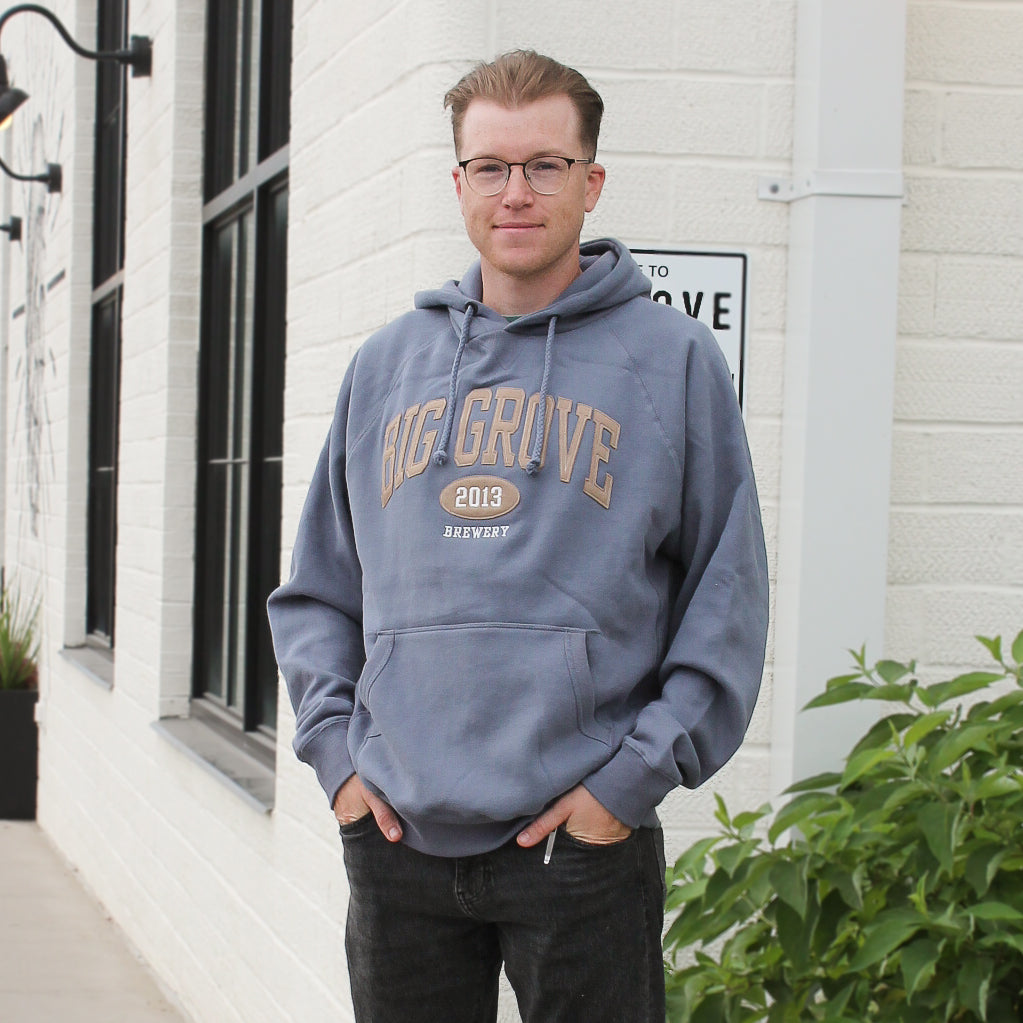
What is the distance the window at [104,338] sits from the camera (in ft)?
22.4

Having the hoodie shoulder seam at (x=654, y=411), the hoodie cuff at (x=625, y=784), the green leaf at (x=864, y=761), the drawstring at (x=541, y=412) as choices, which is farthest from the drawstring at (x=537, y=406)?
the green leaf at (x=864, y=761)

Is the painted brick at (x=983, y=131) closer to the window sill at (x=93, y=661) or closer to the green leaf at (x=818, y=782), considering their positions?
the green leaf at (x=818, y=782)

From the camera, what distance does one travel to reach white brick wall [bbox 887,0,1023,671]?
2.93 m

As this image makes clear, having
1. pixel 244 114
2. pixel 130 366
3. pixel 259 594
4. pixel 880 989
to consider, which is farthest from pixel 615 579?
pixel 130 366

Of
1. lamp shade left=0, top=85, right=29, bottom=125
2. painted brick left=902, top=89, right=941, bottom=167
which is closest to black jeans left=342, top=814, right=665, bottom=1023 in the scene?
painted brick left=902, top=89, right=941, bottom=167

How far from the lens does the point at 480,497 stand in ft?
6.50

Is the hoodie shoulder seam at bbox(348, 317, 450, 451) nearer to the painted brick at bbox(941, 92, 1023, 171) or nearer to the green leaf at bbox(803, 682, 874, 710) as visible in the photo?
the green leaf at bbox(803, 682, 874, 710)

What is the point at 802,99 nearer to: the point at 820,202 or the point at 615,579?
the point at 820,202

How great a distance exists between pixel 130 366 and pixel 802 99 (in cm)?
354

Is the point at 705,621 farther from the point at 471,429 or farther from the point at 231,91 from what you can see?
the point at 231,91

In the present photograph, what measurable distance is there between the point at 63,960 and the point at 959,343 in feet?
12.7

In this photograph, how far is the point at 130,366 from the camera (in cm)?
576

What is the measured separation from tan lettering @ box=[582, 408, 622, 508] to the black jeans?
447 millimetres

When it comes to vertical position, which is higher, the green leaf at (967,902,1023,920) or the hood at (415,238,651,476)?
the hood at (415,238,651,476)
